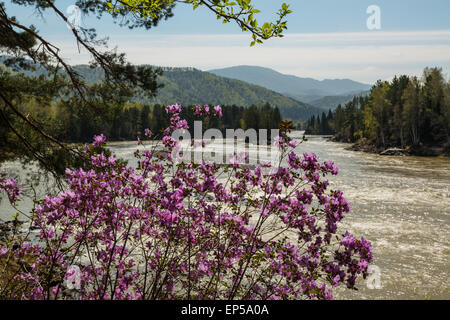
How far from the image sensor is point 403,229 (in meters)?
13.5

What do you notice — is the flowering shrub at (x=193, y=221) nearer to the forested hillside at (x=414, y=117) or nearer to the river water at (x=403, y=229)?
the river water at (x=403, y=229)

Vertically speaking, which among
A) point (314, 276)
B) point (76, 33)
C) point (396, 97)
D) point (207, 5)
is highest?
point (396, 97)

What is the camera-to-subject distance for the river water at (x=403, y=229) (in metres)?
8.87

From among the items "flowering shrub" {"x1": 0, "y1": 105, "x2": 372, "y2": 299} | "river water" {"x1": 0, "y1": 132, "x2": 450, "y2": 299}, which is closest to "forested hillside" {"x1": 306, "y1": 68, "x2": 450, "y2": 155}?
"river water" {"x1": 0, "y1": 132, "x2": 450, "y2": 299}

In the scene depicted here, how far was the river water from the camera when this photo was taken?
349 inches

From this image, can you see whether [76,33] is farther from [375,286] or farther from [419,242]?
[419,242]

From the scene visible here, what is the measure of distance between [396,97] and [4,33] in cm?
6656

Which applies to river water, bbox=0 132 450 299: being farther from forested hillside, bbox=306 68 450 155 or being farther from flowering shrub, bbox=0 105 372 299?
forested hillside, bbox=306 68 450 155

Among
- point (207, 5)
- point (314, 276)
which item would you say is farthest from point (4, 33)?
point (314, 276)

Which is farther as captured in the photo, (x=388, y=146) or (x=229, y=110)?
(x=229, y=110)

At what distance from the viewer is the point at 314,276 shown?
3.55 meters

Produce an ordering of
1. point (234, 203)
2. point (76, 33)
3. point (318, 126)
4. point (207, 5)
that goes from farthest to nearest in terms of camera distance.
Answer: point (318, 126)
point (76, 33)
point (234, 203)
point (207, 5)

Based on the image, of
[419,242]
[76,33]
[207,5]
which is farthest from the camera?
[419,242]
